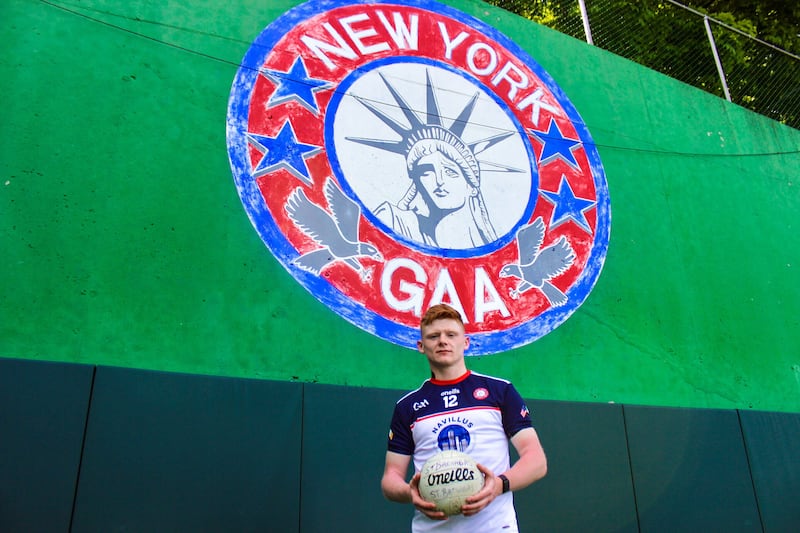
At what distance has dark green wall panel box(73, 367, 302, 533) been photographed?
3.42 meters

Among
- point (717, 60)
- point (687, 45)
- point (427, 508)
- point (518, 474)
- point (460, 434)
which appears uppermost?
point (687, 45)

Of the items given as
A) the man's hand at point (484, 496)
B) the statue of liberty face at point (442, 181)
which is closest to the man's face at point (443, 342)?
the man's hand at point (484, 496)

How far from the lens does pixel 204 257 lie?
4.18 metres

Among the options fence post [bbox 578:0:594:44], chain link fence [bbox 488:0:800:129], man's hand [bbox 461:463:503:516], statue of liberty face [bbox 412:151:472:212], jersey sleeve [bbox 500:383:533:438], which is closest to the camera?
man's hand [bbox 461:463:503:516]

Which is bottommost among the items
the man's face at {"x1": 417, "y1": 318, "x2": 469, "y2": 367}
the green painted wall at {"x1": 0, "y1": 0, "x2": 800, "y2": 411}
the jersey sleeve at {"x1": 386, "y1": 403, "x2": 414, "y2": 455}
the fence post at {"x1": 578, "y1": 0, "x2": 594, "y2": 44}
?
the jersey sleeve at {"x1": 386, "y1": 403, "x2": 414, "y2": 455}

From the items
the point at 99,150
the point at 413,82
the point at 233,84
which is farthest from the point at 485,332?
the point at 99,150

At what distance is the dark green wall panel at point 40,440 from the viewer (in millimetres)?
3205

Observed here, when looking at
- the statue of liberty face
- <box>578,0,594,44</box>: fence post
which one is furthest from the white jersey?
<box>578,0,594,44</box>: fence post

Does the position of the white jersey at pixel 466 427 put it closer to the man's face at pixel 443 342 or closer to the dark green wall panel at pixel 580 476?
the man's face at pixel 443 342

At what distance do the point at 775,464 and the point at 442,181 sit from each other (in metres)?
3.25

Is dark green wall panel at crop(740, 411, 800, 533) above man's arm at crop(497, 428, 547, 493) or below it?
above

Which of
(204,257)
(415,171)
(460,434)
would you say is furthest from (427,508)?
(415,171)

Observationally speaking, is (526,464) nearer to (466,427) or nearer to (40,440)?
(466,427)

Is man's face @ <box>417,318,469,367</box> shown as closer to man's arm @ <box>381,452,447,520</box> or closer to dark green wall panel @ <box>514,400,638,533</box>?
man's arm @ <box>381,452,447,520</box>
